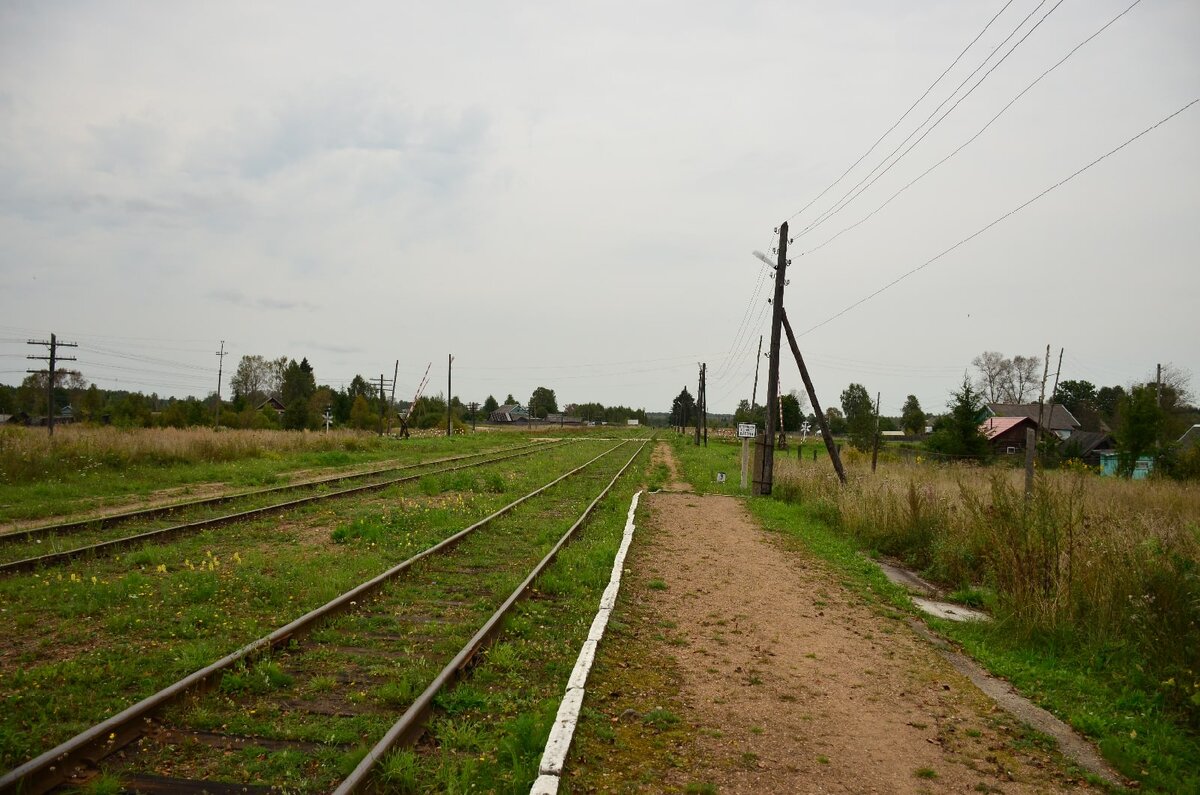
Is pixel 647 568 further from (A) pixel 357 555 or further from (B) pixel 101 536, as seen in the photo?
(B) pixel 101 536

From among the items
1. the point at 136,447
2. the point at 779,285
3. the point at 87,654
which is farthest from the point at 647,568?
the point at 136,447

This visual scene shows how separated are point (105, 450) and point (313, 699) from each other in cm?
1861

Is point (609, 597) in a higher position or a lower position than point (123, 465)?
lower

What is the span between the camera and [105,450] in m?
19.5

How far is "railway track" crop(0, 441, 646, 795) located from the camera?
377cm

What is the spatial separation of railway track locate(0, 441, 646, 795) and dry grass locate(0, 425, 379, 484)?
13403 mm

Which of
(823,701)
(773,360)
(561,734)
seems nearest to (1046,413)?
(773,360)

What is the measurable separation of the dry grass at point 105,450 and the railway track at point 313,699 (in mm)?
13403

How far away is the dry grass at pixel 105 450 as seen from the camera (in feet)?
54.1

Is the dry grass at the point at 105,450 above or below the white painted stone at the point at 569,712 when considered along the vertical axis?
above

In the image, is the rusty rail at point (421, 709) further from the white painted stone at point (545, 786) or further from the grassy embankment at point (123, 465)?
the grassy embankment at point (123, 465)

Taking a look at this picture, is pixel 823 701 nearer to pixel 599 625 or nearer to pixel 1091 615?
pixel 599 625

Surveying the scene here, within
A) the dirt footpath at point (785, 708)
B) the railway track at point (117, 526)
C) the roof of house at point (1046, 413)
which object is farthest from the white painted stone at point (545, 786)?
the roof of house at point (1046, 413)

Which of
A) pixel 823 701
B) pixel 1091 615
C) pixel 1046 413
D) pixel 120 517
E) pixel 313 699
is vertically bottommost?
pixel 823 701
